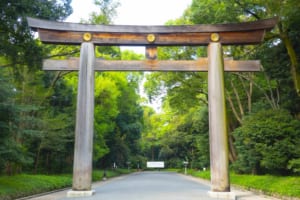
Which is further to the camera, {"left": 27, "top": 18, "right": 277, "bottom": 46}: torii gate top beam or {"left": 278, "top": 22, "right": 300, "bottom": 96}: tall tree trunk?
{"left": 278, "top": 22, "right": 300, "bottom": 96}: tall tree trunk

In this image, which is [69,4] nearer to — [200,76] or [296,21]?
[296,21]

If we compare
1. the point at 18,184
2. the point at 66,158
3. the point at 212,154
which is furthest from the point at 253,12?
the point at 66,158

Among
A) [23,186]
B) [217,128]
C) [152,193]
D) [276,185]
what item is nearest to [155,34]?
[217,128]

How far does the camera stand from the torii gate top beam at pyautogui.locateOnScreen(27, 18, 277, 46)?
11.1 m

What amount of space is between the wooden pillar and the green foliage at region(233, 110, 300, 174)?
5.30 meters

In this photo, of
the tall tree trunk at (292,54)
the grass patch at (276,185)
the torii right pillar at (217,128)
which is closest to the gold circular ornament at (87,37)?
the torii right pillar at (217,128)

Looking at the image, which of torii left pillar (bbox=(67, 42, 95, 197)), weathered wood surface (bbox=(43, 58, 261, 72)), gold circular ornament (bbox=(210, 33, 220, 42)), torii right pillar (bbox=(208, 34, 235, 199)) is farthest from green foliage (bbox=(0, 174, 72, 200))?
gold circular ornament (bbox=(210, 33, 220, 42))

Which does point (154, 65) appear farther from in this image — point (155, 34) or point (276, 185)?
point (276, 185)

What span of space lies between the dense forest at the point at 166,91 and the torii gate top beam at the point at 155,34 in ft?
4.39

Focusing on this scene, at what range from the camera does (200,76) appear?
23.1m

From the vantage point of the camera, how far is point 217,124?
10508 millimetres

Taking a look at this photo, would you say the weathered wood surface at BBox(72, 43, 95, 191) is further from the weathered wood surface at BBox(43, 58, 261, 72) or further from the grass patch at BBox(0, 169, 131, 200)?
the grass patch at BBox(0, 169, 131, 200)

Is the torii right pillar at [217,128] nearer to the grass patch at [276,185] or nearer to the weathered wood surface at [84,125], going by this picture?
the grass patch at [276,185]

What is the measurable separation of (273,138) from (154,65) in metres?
7.55
